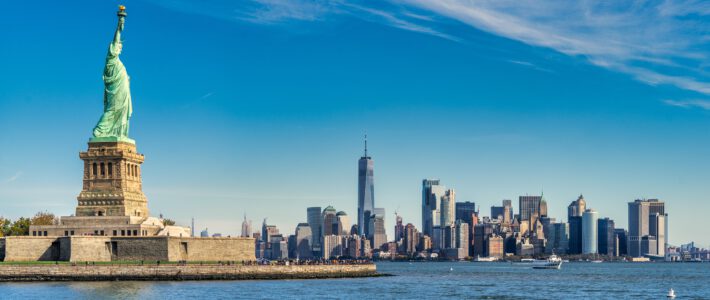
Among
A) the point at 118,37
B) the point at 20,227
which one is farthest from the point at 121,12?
the point at 20,227

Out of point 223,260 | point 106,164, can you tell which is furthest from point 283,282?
point 106,164

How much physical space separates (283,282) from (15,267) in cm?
2747

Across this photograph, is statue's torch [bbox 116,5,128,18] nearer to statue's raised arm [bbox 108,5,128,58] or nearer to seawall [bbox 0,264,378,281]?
statue's raised arm [bbox 108,5,128,58]

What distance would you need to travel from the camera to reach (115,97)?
4857 inches

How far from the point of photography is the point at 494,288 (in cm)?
12550

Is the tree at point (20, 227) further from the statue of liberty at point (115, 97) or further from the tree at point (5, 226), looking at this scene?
the statue of liberty at point (115, 97)

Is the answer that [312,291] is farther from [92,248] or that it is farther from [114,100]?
[114,100]

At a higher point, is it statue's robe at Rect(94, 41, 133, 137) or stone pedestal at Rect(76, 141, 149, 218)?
statue's robe at Rect(94, 41, 133, 137)

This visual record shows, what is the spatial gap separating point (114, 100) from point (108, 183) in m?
9.83

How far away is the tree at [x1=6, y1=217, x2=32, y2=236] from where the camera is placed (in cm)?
13812

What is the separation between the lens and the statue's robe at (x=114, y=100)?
4825 inches

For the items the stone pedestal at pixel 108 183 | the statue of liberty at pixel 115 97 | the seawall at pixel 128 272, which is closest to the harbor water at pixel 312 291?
the seawall at pixel 128 272

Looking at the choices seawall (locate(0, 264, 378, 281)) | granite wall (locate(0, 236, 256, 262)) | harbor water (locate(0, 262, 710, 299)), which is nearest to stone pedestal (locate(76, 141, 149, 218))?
granite wall (locate(0, 236, 256, 262))

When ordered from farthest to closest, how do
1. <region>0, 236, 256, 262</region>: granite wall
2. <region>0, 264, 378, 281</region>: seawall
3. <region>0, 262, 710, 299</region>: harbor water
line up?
<region>0, 236, 256, 262</region>: granite wall < <region>0, 264, 378, 281</region>: seawall < <region>0, 262, 710, 299</region>: harbor water
